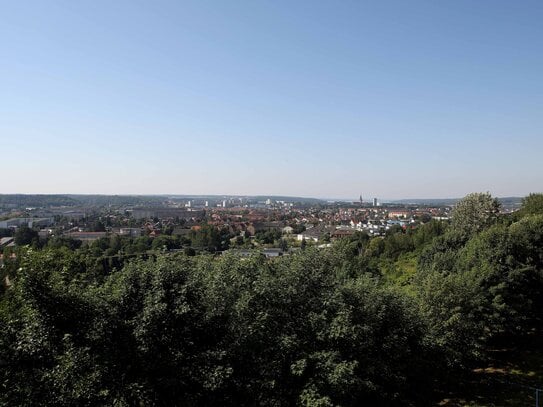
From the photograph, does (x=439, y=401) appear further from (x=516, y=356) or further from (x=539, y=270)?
(x=539, y=270)

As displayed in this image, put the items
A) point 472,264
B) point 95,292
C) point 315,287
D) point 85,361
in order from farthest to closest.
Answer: point 472,264
point 315,287
point 95,292
point 85,361

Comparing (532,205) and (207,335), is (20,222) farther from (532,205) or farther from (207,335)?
(207,335)

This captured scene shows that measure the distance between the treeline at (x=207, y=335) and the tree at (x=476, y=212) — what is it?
31.2 meters

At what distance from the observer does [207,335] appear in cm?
955

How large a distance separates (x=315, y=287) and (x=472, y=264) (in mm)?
15096

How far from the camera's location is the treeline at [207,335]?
7.76m

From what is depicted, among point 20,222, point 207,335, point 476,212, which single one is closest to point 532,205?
point 476,212

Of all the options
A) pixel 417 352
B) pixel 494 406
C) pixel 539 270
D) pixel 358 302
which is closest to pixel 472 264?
pixel 539 270

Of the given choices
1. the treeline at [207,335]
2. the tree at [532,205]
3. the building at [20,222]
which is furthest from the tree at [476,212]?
the building at [20,222]

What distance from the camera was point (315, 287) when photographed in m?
11.7

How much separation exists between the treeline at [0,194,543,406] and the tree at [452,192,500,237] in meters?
31.2

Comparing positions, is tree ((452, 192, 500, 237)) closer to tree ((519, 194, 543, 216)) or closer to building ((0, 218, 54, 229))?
tree ((519, 194, 543, 216))

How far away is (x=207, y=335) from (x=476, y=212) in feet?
135

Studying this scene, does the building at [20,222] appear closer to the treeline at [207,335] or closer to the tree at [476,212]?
the tree at [476,212]
